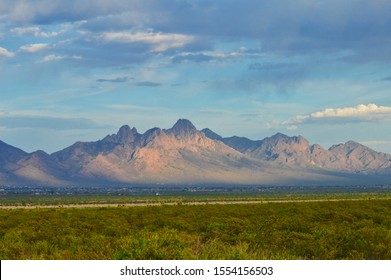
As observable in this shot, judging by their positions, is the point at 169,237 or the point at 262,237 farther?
the point at 262,237

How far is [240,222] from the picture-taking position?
4775 cm

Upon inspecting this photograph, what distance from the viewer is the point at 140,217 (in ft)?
188

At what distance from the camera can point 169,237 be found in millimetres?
21609

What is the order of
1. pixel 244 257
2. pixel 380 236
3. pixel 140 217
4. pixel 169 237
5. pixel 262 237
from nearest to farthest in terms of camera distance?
pixel 244 257
pixel 169 237
pixel 380 236
pixel 262 237
pixel 140 217

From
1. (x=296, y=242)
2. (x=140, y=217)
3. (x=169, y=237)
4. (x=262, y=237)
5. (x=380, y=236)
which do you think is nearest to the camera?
(x=169, y=237)

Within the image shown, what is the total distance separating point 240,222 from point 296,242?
14.2 meters
